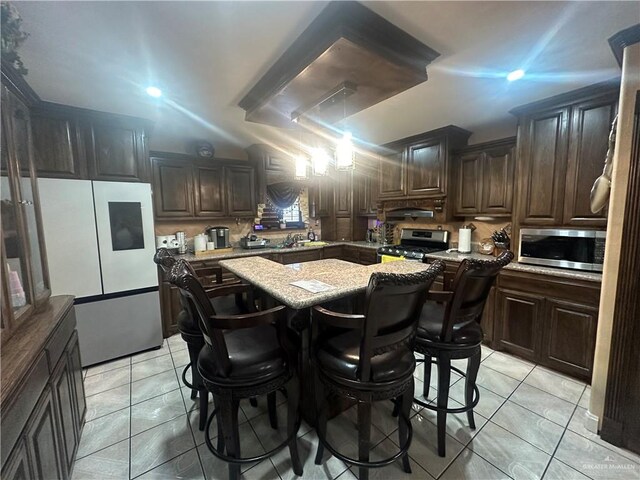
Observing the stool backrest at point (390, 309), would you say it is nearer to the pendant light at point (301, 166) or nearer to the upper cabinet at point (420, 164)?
the pendant light at point (301, 166)

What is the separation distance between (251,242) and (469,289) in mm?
3257

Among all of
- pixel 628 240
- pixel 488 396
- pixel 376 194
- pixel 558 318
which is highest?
pixel 376 194

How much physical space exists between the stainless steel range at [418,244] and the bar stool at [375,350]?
2.29 meters

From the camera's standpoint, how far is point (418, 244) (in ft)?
13.3

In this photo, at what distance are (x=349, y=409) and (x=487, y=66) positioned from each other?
276 centimetres

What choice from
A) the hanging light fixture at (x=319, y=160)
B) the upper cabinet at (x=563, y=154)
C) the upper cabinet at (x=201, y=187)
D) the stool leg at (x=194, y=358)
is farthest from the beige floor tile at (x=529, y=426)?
the upper cabinet at (x=201, y=187)

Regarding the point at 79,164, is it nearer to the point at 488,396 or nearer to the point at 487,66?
the point at 487,66

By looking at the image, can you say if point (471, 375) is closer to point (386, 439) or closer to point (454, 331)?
point (454, 331)

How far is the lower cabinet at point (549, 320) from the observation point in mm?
2244

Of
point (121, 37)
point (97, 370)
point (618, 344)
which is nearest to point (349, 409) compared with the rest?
point (618, 344)

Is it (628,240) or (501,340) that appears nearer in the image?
(628,240)

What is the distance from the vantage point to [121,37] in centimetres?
153

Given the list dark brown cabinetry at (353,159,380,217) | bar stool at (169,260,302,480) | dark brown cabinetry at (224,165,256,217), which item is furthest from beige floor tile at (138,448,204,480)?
dark brown cabinetry at (353,159,380,217)

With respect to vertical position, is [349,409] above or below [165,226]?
below
